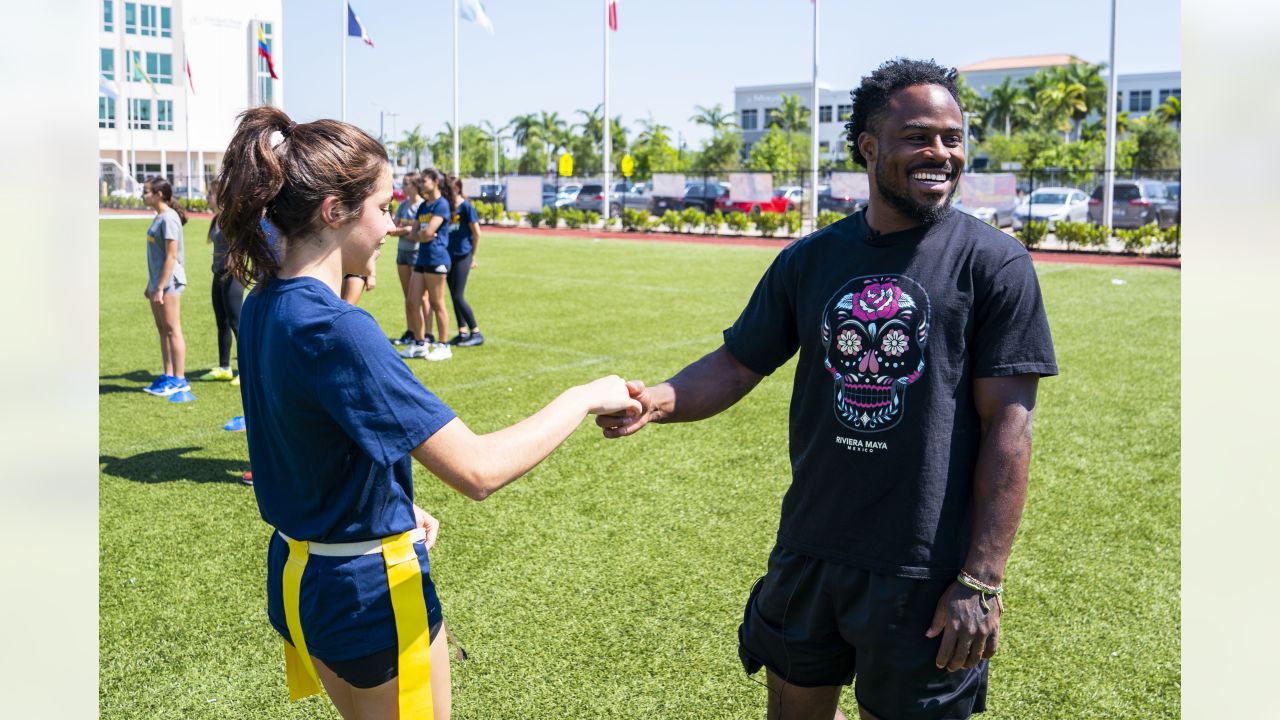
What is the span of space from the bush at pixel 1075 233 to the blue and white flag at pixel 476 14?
63.2 feet

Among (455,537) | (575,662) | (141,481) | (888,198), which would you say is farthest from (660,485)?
(888,198)

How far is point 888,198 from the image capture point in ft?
8.74

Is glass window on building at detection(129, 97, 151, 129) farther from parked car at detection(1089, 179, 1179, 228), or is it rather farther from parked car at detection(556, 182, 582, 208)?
parked car at detection(1089, 179, 1179, 228)

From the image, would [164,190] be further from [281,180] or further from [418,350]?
[281,180]

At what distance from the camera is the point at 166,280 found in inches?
376

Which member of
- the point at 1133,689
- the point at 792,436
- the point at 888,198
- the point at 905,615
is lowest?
the point at 1133,689

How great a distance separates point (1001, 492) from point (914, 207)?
2.44 feet

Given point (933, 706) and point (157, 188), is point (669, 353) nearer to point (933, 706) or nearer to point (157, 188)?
point (157, 188)

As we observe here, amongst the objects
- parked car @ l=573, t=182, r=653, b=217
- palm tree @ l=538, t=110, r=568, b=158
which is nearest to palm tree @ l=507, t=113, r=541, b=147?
palm tree @ l=538, t=110, r=568, b=158

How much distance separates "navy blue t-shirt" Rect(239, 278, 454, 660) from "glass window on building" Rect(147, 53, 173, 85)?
71883 millimetres

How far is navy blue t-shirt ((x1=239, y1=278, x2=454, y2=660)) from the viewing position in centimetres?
214

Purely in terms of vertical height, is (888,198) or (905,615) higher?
(888,198)
